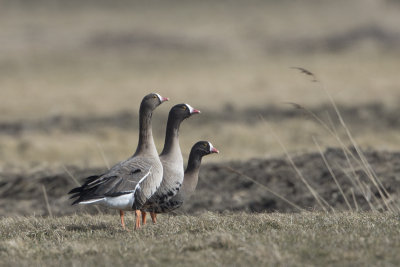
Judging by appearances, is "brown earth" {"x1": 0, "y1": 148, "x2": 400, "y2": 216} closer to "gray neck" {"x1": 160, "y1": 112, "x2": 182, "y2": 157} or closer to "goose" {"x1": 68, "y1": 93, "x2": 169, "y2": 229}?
"gray neck" {"x1": 160, "y1": 112, "x2": 182, "y2": 157}

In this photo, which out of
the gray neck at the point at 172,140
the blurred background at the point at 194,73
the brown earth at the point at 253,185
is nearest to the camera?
the gray neck at the point at 172,140

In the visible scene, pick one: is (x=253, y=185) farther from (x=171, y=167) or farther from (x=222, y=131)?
(x=222, y=131)

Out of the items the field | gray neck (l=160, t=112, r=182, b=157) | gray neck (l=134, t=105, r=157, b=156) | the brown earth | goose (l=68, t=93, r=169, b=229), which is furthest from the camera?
the brown earth

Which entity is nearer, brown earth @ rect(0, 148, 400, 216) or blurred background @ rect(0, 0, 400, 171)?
brown earth @ rect(0, 148, 400, 216)

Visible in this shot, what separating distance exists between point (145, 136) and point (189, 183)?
3.40ft

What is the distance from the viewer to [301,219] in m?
8.36

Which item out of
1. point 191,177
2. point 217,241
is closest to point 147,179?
point 191,177

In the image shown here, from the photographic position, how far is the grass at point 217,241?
6.43 m

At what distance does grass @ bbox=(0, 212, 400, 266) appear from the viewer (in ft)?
21.1

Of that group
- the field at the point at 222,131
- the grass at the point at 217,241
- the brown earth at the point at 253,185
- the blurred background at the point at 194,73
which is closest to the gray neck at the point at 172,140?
the field at the point at 222,131

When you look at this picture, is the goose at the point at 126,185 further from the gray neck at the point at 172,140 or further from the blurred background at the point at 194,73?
the blurred background at the point at 194,73

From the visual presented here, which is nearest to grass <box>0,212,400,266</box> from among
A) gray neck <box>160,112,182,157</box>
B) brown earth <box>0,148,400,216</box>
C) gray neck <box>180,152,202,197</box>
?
gray neck <box>180,152,202,197</box>

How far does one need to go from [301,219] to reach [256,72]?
38.2 meters

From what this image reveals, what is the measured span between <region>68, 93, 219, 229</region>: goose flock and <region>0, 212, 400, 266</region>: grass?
35cm
